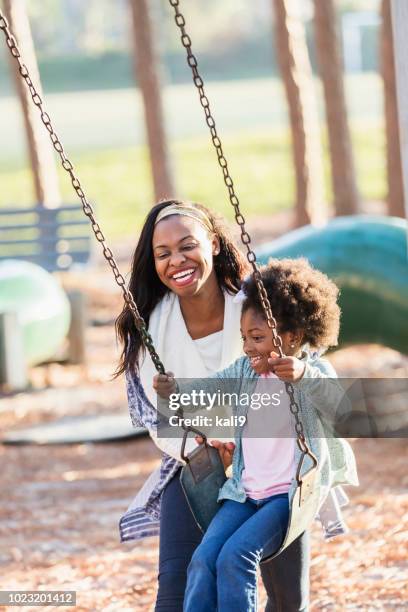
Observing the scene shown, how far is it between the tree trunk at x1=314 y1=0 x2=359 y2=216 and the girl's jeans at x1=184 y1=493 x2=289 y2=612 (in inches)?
405

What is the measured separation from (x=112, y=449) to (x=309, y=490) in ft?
16.5

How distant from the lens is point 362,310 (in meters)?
7.52

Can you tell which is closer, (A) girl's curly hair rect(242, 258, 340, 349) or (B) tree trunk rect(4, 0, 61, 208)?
(A) girl's curly hair rect(242, 258, 340, 349)

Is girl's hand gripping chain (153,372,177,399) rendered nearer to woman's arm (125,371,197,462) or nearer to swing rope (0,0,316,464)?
swing rope (0,0,316,464)

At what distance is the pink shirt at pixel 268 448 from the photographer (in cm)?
320

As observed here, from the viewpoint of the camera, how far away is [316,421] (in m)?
3.23

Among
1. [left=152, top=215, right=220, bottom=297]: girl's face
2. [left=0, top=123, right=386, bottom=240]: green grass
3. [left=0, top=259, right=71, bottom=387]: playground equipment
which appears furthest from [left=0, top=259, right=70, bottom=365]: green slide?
[left=0, top=123, right=386, bottom=240]: green grass

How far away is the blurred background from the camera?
5.50m

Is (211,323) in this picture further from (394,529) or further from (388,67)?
(388,67)

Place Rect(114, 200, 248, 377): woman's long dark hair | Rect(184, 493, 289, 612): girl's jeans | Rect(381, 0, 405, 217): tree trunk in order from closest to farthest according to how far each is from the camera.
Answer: Rect(184, 493, 289, 612): girl's jeans < Rect(114, 200, 248, 377): woman's long dark hair < Rect(381, 0, 405, 217): tree trunk

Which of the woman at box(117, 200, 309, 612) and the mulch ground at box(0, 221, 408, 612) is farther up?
the woman at box(117, 200, 309, 612)

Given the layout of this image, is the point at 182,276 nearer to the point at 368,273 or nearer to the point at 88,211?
the point at 88,211

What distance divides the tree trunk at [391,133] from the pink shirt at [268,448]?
30.0ft

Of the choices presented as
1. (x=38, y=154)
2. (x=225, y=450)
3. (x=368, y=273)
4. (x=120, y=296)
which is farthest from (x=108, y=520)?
(x=38, y=154)
